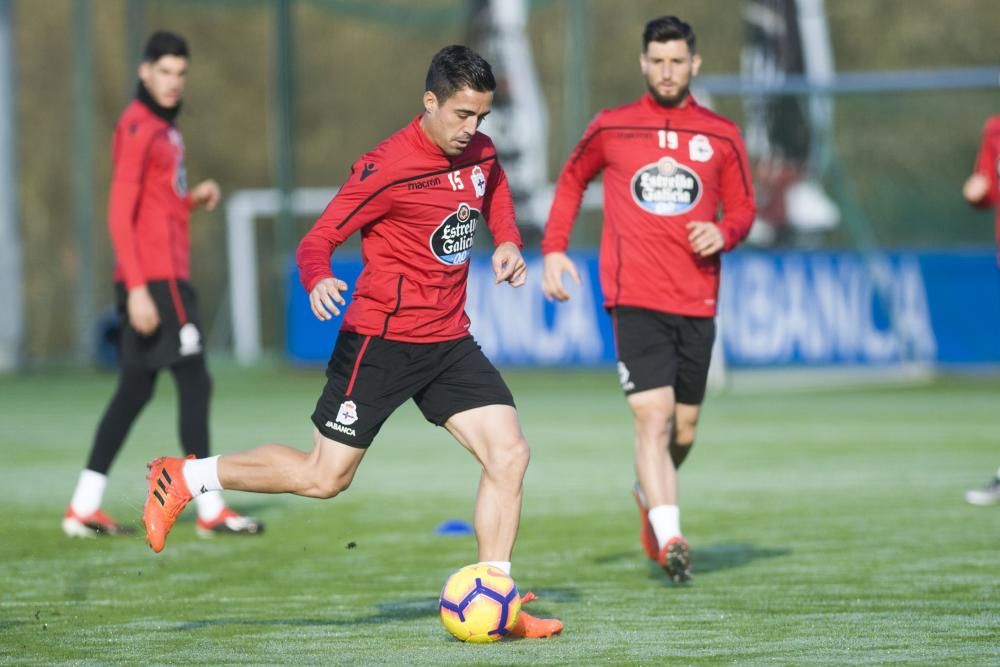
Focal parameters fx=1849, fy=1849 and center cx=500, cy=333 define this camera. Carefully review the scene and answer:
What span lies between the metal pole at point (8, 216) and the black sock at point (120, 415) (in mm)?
15184

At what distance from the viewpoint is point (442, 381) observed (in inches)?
260

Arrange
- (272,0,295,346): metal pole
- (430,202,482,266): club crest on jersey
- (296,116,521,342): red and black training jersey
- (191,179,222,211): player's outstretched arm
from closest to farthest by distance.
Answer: (296,116,521,342): red and black training jersey
(430,202,482,266): club crest on jersey
(191,179,222,211): player's outstretched arm
(272,0,295,346): metal pole

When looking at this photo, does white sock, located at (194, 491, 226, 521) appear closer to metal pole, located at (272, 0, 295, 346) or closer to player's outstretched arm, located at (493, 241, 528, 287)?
player's outstretched arm, located at (493, 241, 528, 287)

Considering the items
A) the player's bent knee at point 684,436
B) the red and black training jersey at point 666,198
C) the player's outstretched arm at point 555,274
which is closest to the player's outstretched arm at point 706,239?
the red and black training jersey at point 666,198

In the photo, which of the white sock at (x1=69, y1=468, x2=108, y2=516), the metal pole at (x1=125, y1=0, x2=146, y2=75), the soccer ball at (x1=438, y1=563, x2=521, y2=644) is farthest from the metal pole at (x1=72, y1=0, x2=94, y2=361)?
the soccer ball at (x1=438, y1=563, x2=521, y2=644)

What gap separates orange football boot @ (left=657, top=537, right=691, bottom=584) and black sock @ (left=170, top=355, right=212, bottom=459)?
2816 millimetres

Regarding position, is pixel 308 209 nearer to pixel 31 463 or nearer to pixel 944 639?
pixel 31 463

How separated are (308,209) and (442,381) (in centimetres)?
2435

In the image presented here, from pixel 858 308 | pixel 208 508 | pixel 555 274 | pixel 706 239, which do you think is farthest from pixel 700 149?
pixel 858 308

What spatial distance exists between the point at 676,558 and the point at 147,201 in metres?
3.44

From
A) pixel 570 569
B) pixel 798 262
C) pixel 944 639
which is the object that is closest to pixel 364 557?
pixel 570 569

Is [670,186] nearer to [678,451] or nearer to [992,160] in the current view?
[678,451]

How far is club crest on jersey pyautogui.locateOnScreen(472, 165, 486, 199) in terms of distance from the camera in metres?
6.58

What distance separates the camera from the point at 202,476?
6664 millimetres
